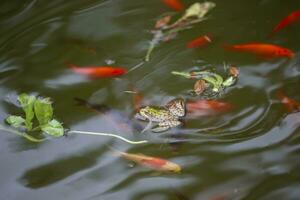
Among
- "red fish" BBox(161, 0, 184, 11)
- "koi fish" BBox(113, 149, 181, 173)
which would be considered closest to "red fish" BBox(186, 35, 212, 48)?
"red fish" BBox(161, 0, 184, 11)

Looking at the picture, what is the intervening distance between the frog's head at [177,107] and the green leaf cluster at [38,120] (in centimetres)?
65

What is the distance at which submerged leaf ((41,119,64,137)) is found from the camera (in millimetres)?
2402

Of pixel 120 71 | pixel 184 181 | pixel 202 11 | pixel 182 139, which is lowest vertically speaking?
pixel 184 181

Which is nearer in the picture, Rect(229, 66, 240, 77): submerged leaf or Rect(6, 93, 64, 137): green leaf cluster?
Rect(6, 93, 64, 137): green leaf cluster

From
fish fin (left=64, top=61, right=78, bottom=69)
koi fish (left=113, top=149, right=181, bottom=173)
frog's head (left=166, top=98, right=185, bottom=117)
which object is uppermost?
fish fin (left=64, top=61, right=78, bottom=69)

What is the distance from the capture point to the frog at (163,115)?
7.87 ft

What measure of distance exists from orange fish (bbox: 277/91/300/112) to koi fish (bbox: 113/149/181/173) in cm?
75

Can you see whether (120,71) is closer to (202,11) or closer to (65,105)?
(65,105)

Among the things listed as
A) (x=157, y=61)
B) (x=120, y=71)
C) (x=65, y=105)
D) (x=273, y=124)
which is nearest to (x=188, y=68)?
(x=157, y=61)

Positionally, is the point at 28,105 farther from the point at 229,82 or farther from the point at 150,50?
the point at 229,82

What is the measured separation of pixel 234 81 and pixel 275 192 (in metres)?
0.75

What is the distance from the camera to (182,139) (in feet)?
7.71

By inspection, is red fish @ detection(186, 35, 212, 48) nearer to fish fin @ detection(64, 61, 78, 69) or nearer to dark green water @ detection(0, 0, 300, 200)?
dark green water @ detection(0, 0, 300, 200)

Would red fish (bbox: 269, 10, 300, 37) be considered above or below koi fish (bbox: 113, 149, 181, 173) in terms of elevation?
above
